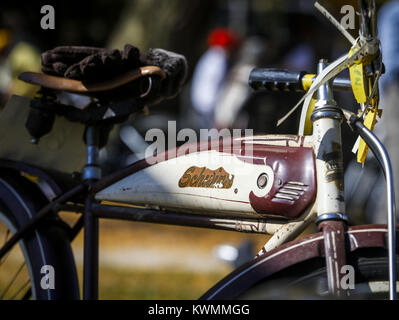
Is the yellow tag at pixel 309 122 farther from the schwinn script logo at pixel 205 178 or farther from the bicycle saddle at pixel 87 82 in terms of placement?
the bicycle saddle at pixel 87 82

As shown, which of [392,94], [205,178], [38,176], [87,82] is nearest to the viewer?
[205,178]

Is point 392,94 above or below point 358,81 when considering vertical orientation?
above

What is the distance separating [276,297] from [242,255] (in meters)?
1.20

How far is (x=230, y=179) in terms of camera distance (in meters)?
2.00

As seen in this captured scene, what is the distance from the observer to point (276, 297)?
1793 millimetres

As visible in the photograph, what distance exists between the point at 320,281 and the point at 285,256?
0.11m

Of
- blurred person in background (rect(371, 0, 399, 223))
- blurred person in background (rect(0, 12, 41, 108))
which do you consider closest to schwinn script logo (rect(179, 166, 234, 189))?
blurred person in background (rect(0, 12, 41, 108))

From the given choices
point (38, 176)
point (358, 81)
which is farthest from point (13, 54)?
point (358, 81)

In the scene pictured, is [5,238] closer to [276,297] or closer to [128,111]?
[128,111]

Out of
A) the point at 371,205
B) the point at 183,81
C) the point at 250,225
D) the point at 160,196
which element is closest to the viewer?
the point at 250,225

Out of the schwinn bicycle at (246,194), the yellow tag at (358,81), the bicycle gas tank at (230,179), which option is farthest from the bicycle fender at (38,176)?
the yellow tag at (358,81)

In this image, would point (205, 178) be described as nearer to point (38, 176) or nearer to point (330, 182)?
point (330, 182)

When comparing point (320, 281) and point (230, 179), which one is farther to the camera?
point (230, 179)

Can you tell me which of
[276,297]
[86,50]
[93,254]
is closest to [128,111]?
[86,50]
